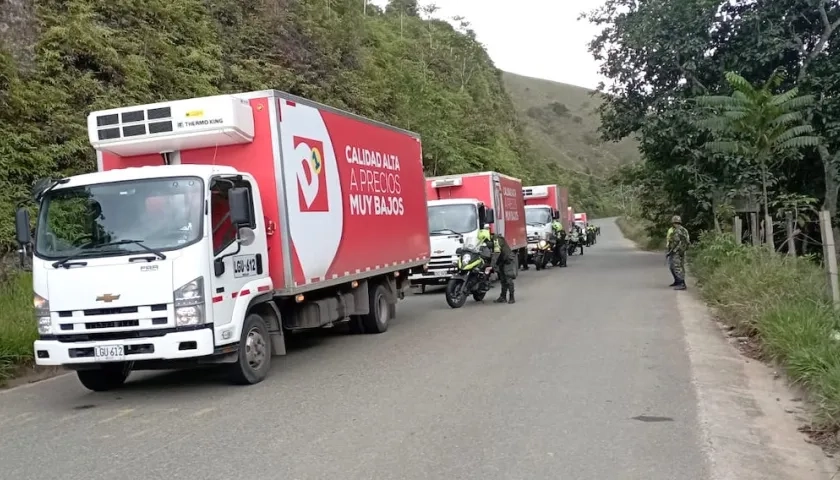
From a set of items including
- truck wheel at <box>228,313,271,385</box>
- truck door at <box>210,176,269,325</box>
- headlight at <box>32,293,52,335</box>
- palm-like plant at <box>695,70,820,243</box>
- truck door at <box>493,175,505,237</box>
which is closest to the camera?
headlight at <box>32,293,52,335</box>

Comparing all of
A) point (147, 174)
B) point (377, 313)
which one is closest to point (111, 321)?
point (147, 174)

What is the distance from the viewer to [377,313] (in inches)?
484

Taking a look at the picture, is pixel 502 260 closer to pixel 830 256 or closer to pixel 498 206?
pixel 498 206

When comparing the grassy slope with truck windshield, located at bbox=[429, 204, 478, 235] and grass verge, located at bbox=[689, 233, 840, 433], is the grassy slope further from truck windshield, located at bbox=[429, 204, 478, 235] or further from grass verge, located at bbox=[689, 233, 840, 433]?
grass verge, located at bbox=[689, 233, 840, 433]

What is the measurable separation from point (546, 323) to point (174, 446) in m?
7.53

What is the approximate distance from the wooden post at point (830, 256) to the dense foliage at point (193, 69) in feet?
38.1

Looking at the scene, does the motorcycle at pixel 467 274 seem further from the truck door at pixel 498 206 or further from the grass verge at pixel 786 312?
the truck door at pixel 498 206

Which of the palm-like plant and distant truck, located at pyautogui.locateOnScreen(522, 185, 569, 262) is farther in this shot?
distant truck, located at pyautogui.locateOnScreen(522, 185, 569, 262)

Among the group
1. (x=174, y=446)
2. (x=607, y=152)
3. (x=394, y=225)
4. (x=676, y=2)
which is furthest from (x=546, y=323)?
(x=607, y=152)

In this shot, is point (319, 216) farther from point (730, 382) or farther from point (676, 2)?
point (676, 2)

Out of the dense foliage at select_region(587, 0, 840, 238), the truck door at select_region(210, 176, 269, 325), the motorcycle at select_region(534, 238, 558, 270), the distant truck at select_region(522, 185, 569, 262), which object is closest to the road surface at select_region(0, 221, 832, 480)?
the truck door at select_region(210, 176, 269, 325)

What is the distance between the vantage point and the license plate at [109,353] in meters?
7.36

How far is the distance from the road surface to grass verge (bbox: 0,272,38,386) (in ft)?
1.43

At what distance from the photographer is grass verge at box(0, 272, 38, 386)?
9.20 meters
